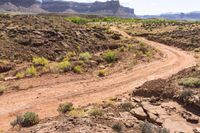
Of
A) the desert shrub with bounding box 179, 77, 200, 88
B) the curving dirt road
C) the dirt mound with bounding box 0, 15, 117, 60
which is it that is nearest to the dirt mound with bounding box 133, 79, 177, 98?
the desert shrub with bounding box 179, 77, 200, 88

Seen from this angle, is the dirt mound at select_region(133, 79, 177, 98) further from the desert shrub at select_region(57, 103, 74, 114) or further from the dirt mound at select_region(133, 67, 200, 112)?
the desert shrub at select_region(57, 103, 74, 114)

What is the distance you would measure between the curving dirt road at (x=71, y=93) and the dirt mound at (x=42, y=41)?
24.9 feet

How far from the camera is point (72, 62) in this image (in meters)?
28.9

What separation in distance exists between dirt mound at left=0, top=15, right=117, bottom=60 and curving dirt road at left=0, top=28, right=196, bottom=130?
24.9ft

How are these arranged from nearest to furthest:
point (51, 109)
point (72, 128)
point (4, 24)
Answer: point (72, 128) < point (51, 109) < point (4, 24)

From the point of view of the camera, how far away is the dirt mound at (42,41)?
31.4 m

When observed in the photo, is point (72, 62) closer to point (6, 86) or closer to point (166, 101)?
point (6, 86)

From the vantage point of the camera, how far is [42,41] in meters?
34.2

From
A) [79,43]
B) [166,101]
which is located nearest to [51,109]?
[166,101]

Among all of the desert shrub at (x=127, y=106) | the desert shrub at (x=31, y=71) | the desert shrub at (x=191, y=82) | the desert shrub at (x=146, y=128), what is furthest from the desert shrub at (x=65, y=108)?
the desert shrub at (x=31, y=71)

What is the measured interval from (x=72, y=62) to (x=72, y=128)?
15.6 metres

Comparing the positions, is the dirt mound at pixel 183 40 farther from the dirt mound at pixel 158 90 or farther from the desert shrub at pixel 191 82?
the dirt mound at pixel 158 90

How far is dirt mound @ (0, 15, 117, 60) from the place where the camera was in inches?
1237

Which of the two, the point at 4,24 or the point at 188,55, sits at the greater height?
the point at 4,24
